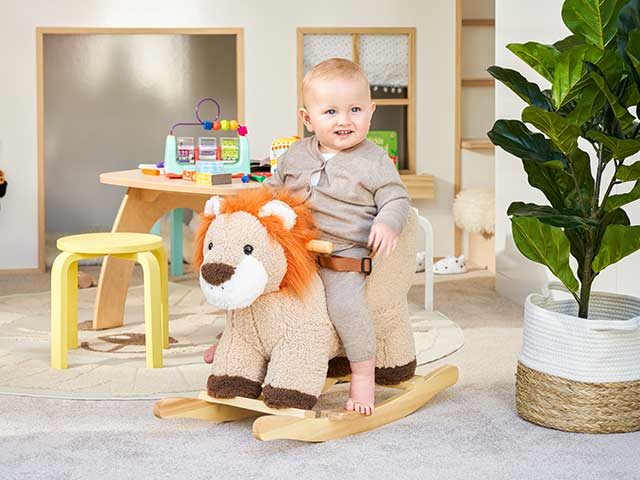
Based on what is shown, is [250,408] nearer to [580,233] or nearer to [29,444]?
[29,444]

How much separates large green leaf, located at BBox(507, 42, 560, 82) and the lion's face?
2.32 feet

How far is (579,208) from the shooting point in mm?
2531

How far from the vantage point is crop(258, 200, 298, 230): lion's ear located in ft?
7.91

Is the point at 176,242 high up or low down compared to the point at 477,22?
down

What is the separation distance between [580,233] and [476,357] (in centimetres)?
82

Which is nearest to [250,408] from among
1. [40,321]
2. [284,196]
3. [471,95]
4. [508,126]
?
[284,196]

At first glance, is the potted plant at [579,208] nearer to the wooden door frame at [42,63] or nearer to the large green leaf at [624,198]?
the large green leaf at [624,198]

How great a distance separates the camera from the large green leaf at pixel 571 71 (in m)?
2.29

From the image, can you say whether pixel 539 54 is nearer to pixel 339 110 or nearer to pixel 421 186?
pixel 339 110

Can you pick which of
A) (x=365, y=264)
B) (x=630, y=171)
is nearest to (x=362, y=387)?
(x=365, y=264)

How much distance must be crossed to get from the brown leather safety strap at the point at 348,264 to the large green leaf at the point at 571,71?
567 millimetres

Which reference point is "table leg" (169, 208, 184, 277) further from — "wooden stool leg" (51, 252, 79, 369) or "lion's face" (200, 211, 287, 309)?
"lion's face" (200, 211, 287, 309)

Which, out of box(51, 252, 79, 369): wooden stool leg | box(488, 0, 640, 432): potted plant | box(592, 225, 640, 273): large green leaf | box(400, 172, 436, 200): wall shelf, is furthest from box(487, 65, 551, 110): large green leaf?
box(400, 172, 436, 200): wall shelf

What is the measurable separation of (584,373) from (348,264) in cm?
61
